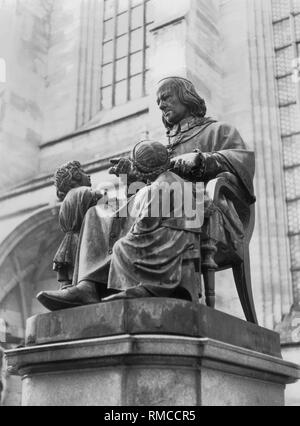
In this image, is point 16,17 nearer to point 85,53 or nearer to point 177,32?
point 85,53

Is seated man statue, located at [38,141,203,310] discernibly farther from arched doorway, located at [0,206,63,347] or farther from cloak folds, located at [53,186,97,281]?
arched doorway, located at [0,206,63,347]

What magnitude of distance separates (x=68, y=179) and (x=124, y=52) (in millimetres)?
8888

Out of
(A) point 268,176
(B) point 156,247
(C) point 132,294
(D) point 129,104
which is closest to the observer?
(C) point 132,294

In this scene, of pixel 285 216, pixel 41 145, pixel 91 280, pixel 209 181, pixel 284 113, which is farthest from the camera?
pixel 41 145

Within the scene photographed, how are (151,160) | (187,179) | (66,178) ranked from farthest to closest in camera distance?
(66,178) → (187,179) → (151,160)

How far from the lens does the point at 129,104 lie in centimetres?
1119

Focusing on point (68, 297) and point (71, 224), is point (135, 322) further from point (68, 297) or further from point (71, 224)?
point (71, 224)

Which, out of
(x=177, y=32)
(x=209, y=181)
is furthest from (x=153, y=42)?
(x=209, y=181)

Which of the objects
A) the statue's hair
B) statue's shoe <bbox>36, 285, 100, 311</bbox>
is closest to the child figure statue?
the statue's hair

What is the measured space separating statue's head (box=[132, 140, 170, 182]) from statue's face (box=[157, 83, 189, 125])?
0.62 meters

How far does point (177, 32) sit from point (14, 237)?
4.22 m

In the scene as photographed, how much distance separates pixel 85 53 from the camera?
479 inches

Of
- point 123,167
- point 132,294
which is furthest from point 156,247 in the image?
point 123,167

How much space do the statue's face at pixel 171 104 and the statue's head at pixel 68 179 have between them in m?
0.62
